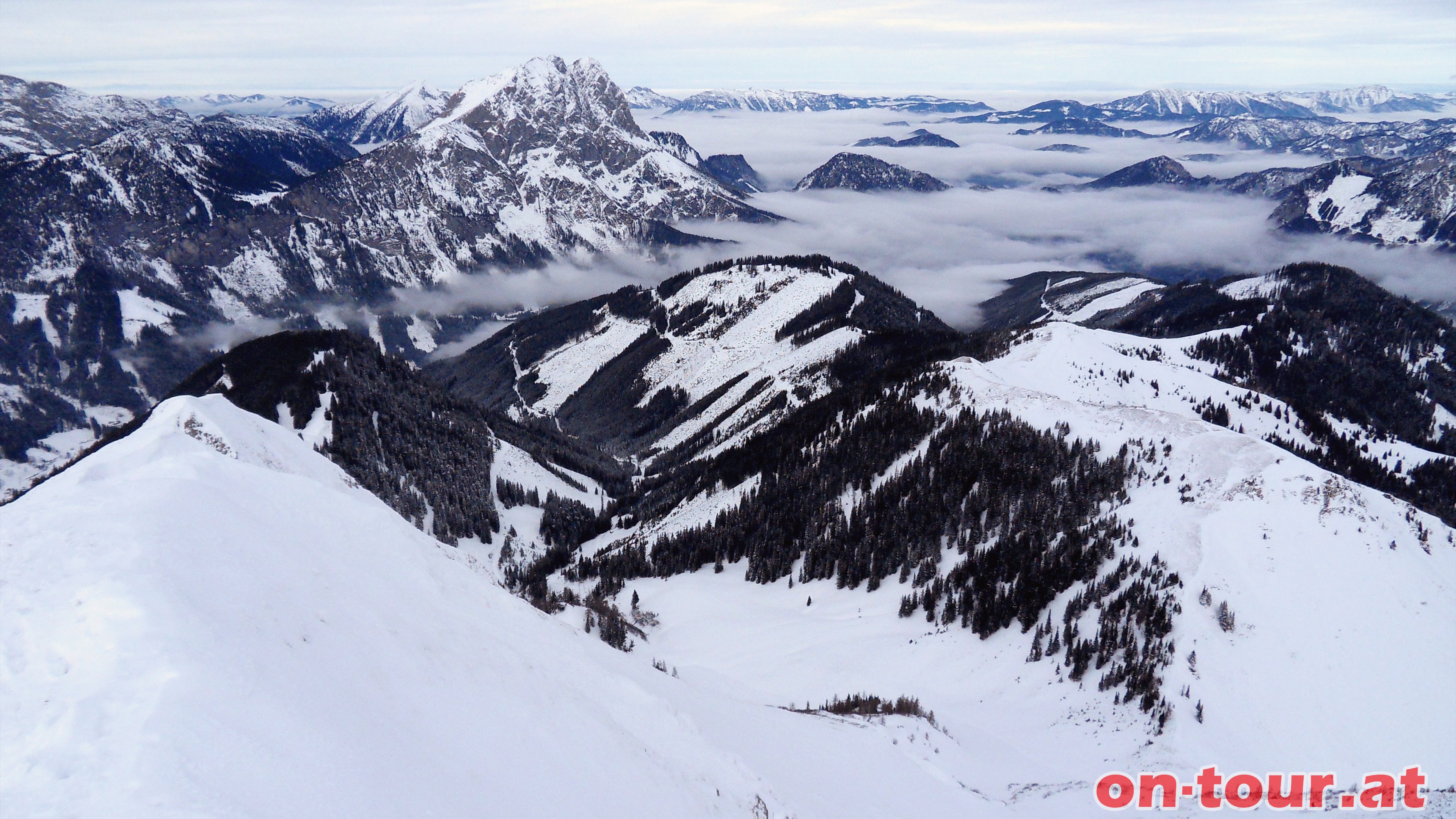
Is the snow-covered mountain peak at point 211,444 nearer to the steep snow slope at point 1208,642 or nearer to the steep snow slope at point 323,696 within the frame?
the steep snow slope at point 323,696

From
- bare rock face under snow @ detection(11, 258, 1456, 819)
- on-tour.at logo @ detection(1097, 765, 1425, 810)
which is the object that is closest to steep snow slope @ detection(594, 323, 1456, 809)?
bare rock face under snow @ detection(11, 258, 1456, 819)

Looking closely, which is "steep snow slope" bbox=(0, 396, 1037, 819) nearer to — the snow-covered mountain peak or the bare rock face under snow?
the bare rock face under snow

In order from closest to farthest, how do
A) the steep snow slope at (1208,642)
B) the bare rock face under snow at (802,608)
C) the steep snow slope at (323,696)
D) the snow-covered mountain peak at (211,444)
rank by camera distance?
1. the steep snow slope at (323,696)
2. the bare rock face under snow at (802,608)
3. the steep snow slope at (1208,642)
4. the snow-covered mountain peak at (211,444)

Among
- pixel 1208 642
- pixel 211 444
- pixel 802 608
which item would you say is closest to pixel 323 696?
pixel 1208 642

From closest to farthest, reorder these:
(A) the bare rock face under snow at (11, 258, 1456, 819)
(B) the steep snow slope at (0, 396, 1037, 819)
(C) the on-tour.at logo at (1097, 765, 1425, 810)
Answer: (B) the steep snow slope at (0, 396, 1037, 819), (A) the bare rock face under snow at (11, 258, 1456, 819), (C) the on-tour.at logo at (1097, 765, 1425, 810)

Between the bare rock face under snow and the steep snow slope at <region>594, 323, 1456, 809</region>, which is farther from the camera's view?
the steep snow slope at <region>594, 323, 1456, 809</region>

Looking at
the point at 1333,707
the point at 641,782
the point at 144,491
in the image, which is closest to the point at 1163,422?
the point at 1333,707

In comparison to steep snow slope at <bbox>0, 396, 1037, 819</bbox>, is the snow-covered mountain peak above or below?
below

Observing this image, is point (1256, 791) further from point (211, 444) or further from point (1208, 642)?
point (211, 444)

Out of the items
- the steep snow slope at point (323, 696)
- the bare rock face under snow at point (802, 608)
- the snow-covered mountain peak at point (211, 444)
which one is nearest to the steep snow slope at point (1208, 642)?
the bare rock face under snow at point (802, 608)
